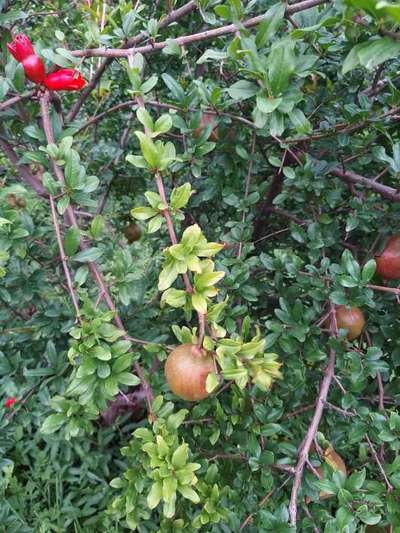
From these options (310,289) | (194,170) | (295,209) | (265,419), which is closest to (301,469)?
(265,419)

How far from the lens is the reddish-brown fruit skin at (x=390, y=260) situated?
1.14 m

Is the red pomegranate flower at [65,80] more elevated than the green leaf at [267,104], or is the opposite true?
the red pomegranate flower at [65,80]

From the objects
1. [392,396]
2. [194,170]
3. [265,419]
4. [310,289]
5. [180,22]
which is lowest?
[392,396]

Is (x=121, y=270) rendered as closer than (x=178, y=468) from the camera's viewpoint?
No

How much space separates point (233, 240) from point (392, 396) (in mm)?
510

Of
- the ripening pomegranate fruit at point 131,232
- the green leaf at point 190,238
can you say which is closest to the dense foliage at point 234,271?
the green leaf at point 190,238

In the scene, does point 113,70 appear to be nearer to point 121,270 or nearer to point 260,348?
point 121,270

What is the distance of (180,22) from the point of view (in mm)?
1623

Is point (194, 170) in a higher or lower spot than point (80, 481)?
higher

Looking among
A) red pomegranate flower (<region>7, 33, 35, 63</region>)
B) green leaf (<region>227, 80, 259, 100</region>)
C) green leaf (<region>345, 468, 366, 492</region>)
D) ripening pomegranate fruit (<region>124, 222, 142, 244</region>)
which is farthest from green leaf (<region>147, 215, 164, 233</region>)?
ripening pomegranate fruit (<region>124, 222, 142, 244</region>)

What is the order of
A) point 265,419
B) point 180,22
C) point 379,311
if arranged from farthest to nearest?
1. point 180,22
2. point 379,311
3. point 265,419

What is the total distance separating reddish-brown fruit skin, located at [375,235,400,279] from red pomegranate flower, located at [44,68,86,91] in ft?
2.45

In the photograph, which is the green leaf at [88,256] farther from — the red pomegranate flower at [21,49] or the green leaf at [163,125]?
the red pomegranate flower at [21,49]

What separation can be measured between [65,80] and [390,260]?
0.79 m
